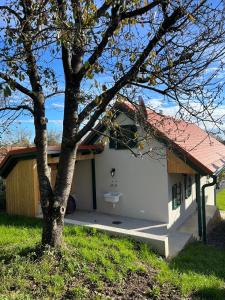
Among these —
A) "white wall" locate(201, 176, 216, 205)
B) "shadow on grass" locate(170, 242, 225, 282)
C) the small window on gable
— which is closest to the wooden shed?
the small window on gable

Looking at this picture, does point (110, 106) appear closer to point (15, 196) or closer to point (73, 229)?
point (73, 229)

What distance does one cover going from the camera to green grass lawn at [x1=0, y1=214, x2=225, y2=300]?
5.91 metres

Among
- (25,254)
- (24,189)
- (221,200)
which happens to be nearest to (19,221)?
(24,189)

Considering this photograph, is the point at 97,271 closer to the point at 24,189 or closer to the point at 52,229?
the point at 52,229

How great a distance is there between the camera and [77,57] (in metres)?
7.30

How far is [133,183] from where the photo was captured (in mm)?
14062

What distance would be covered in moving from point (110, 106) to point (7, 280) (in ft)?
13.1

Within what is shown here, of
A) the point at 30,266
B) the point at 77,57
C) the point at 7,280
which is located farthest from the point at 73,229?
the point at 77,57

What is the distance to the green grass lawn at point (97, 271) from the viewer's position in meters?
5.91

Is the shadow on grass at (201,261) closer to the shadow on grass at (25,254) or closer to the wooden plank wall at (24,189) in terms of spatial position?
the shadow on grass at (25,254)

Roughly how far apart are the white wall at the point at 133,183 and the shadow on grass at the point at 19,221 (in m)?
4.10

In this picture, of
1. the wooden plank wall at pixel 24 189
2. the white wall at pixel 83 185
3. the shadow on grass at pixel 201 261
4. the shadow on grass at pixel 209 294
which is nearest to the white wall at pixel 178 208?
the shadow on grass at pixel 201 261

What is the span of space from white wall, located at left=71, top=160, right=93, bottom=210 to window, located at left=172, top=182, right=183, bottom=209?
381 centimetres

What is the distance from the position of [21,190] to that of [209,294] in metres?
8.42
